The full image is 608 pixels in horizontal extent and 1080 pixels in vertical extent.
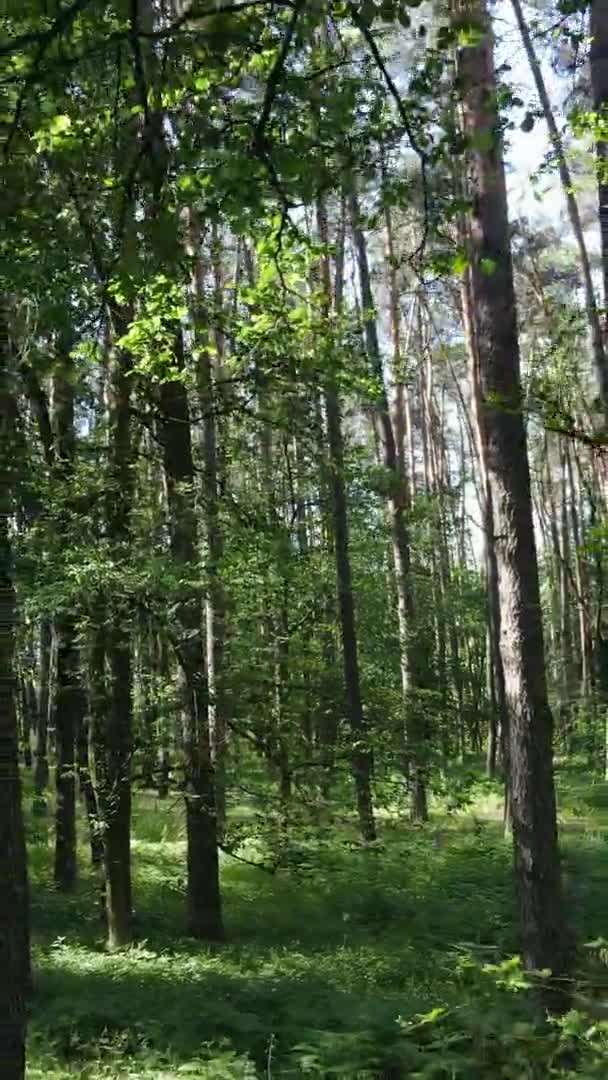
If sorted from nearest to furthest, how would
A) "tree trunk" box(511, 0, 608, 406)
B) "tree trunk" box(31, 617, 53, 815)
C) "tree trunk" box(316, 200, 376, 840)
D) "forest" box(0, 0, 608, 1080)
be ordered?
1. "forest" box(0, 0, 608, 1080)
2. "tree trunk" box(511, 0, 608, 406)
3. "tree trunk" box(316, 200, 376, 840)
4. "tree trunk" box(31, 617, 53, 815)

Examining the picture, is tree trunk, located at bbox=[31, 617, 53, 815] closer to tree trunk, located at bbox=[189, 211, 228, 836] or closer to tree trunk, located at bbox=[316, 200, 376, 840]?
tree trunk, located at bbox=[316, 200, 376, 840]

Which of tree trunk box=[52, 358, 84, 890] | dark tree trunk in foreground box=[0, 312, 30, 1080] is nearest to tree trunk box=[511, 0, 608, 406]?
dark tree trunk in foreground box=[0, 312, 30, 1080]

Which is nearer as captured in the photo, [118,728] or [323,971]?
[323,971]

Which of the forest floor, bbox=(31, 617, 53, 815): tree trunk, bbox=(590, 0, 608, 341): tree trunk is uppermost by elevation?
bbox=(590, 0, 608, 341): tree trunk

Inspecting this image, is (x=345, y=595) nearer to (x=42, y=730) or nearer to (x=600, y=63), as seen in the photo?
(x=600, y=63)

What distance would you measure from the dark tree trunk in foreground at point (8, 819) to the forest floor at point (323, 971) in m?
1.18

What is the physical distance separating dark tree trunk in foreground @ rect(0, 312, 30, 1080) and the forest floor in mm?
1177

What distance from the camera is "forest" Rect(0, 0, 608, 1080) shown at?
9.32 feet

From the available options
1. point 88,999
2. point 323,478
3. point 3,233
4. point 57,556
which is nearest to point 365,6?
point 3,233

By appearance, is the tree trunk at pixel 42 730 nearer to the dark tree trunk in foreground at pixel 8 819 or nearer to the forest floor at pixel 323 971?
the forest floor at pixel 323 971

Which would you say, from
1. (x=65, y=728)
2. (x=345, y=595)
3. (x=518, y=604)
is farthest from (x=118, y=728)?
(x=345, y=595)

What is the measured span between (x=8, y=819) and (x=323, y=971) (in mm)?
6043

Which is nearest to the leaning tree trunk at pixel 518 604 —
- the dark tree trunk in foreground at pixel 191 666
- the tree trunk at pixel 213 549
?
the tree trunk at pixel 213 549

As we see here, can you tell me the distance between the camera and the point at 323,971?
8.93m
